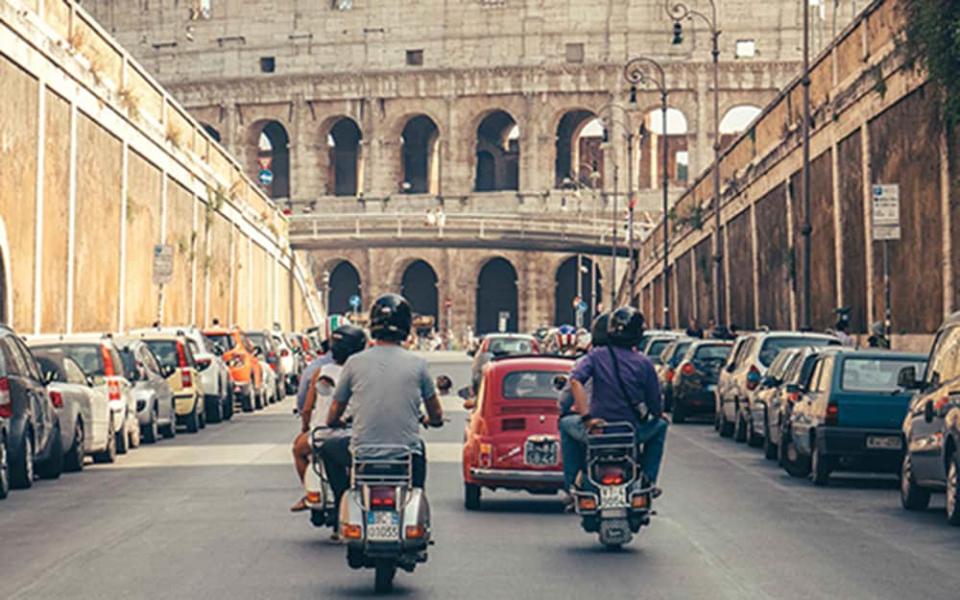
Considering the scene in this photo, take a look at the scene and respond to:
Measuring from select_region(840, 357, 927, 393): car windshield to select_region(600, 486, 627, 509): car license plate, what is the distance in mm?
7671

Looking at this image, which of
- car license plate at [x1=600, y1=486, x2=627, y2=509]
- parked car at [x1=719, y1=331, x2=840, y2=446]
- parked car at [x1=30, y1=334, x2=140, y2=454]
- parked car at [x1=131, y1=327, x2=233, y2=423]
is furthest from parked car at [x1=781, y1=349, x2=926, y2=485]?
parked car at [x1=131, y1=327, x2=233, y2=423]

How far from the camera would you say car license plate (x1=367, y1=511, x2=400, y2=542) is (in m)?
11.1

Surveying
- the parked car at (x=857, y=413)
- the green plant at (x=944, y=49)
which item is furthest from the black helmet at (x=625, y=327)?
the green plant at (x=944, y=49)

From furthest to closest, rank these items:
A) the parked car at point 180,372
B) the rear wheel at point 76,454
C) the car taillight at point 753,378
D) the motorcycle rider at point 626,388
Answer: the parked car at point 180,372, the car taillight at point 753,378, the rear wheel at point 76,454, the motorcycle rider at point 626,388

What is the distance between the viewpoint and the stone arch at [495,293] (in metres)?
119

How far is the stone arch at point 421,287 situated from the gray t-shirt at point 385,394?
107 meters

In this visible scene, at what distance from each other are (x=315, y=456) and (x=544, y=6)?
329 ft

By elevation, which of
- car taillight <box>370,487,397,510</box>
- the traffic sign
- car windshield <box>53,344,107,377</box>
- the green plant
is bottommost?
car taillight <box>370,487,397,510</box>

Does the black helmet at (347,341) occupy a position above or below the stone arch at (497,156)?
below

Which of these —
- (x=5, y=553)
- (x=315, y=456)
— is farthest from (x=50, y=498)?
(x=315, y=456)

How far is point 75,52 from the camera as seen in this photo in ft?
143

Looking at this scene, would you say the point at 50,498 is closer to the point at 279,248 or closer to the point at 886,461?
the point at 886,461

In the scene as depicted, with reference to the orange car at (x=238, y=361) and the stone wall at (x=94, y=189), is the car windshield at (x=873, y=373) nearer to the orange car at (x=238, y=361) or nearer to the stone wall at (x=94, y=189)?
the stone wall at (x=94, y=189)

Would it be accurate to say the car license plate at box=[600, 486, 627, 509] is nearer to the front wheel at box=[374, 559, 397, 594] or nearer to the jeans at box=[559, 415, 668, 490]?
the jeans at box=[559, 415, 668, 490]
